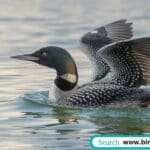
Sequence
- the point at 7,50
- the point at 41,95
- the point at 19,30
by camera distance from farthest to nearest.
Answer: the point at 19,30 → the point at 7,50 → the point at 41,95

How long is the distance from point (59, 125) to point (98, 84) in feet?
4.27

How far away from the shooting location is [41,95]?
13.1 metres

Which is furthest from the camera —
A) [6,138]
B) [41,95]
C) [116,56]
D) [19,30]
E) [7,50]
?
[19,30]

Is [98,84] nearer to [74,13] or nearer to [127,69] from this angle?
[127,69]

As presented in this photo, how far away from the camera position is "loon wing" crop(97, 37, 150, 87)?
11938 millimetres

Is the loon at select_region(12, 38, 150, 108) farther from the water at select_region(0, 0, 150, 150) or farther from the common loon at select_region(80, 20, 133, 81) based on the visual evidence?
the common loon at select_region(80, 20, 133, 81)

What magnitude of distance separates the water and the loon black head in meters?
0.34

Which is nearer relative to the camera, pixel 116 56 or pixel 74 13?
pixel 116 56

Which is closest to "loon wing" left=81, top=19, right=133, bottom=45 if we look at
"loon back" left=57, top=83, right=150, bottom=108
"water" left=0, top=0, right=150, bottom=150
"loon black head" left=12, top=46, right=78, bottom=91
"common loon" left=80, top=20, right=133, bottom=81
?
"common loon" left=80, top=20, right=133, bottom=81

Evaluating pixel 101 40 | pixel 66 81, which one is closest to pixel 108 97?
pixel 66 81

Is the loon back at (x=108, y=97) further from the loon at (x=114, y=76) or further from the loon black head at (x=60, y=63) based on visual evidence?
the loon black head at (x=60, y=63)

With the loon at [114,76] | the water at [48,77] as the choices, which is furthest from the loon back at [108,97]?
the water at [48,77]

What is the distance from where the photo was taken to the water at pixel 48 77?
10.6m

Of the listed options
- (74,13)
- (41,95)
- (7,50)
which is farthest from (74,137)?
(74,13)
